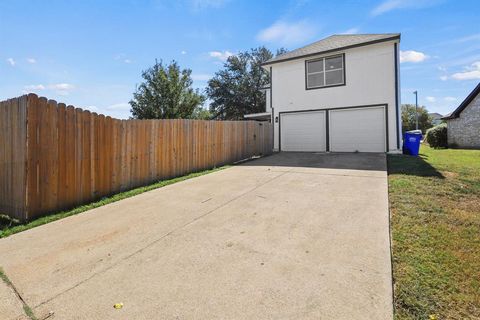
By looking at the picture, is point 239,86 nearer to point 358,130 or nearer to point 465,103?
point 465,103

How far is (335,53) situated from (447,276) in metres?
12.8

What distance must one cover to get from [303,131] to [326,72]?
324cm

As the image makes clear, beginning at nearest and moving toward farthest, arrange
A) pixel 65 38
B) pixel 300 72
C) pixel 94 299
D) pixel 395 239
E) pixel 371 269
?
pixel 94 299
pixel 371 269
pixel 395 239
pixel 65 38
pixel 300 72

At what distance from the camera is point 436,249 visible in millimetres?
2887

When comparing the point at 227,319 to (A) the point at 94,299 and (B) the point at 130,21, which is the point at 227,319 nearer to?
(A) the point at 94,299

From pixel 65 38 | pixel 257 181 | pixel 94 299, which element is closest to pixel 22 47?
pixel 65 38

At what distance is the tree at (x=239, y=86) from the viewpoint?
32.8m

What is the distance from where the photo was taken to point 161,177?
750 centimetres

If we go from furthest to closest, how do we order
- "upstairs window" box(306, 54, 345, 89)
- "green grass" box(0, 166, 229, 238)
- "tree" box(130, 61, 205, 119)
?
"tree" box(130, 61, 205, 119)
"upstairs window" box(306, 54, 345, 89)
"green grass" box(0, 166, 229, 238)

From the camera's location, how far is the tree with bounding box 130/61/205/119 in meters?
23.3

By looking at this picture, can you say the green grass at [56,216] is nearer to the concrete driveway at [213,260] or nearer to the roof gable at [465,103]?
the concrete driveway at [213,260]

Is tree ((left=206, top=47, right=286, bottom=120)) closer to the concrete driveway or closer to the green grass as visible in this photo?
the green grass

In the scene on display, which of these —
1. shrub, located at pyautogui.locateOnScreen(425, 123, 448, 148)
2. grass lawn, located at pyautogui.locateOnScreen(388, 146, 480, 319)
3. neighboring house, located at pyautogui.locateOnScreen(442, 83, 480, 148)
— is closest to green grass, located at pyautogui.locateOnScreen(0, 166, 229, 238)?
grass lawn, located at pyautogui.locateOnScreen(388, 146, 480, 319)

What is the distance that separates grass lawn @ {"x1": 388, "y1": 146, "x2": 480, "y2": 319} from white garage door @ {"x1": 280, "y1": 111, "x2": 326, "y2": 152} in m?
7.90
